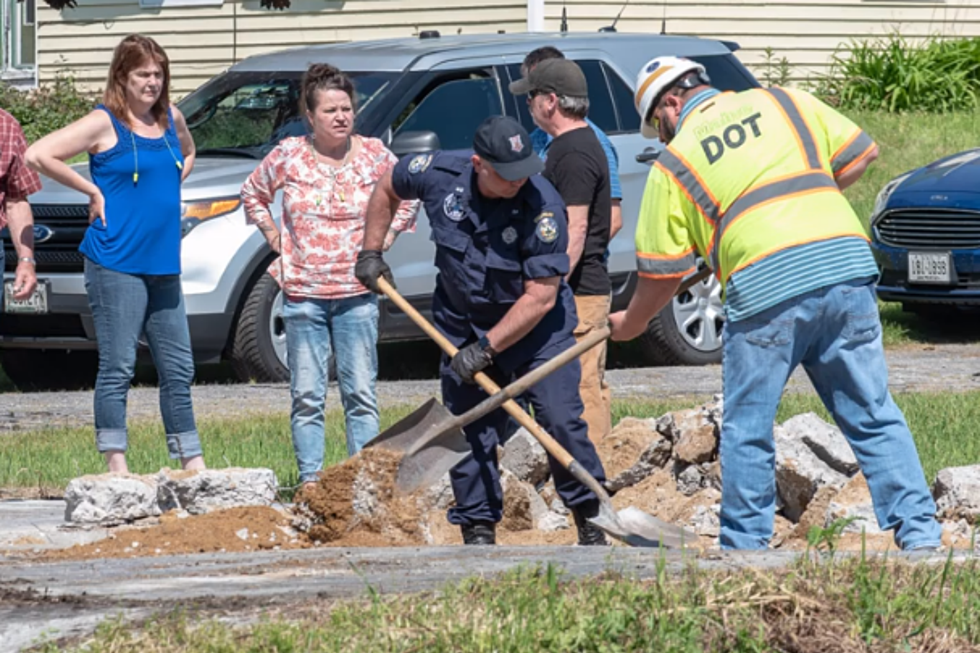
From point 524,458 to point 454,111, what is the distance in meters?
3.76

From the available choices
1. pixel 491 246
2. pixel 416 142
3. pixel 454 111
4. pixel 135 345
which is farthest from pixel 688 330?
pixel 491 246

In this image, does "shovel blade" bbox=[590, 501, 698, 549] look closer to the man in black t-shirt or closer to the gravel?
the man in black t-shirt

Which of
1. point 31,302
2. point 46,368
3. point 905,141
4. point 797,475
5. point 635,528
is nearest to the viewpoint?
point 635,528

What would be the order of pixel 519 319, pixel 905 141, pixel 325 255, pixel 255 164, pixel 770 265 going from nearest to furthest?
1. pixel 770 265
2. pixel 519 319
3. pixel 325 255
4. pixel 255 164
5. pixel 905 141

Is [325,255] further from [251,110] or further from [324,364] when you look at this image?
[251,110]

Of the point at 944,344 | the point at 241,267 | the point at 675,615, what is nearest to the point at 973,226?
the point at 944,344

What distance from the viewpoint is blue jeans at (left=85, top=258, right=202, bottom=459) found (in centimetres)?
751

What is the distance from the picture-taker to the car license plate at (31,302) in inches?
415

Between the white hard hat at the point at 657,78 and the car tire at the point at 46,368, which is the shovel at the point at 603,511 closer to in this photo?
the white hard hat at the point at 657,78

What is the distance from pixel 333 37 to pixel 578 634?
58.1 ft

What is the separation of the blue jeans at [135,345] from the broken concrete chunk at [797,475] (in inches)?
99.8

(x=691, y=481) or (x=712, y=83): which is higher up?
(x=712, y=83)

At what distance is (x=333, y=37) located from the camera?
69.9 feet

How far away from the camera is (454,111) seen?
11055 millimetres
